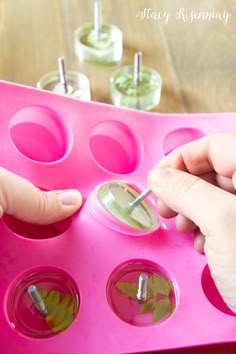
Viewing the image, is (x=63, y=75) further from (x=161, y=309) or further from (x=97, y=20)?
(x=161, y=309)

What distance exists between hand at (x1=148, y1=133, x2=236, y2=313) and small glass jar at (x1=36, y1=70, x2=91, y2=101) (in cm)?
20

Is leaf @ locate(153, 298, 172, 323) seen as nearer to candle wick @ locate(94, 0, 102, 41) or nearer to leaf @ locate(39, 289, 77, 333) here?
leaf @ locate(39, 289, 77, 333)

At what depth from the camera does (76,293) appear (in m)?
0.47

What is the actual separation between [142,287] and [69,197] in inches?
4.6

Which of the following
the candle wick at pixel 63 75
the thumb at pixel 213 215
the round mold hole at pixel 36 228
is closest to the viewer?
the thumb at pixel 213 215

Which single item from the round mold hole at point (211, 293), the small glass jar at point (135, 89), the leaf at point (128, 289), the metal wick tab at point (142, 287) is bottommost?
the round mold hole at point (211, 293)

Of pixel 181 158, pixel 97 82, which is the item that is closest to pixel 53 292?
pixel 181 158

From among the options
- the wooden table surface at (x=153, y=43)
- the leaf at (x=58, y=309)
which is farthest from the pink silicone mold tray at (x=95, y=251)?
the wooden table surface at (x=153, y=43)

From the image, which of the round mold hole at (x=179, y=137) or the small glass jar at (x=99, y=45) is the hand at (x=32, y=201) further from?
the small glass jar at (x=99, y=45)

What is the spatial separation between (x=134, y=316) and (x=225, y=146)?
180mm

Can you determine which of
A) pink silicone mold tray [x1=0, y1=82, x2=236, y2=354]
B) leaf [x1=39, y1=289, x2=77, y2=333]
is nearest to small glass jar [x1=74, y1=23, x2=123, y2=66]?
pink silicone mold tray [x1=0, y1=82, x2=236, y2=354]

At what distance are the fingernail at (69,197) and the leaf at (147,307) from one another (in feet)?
0.39

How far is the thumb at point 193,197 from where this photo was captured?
42cm

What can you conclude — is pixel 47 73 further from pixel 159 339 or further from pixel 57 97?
pixel 159 339
